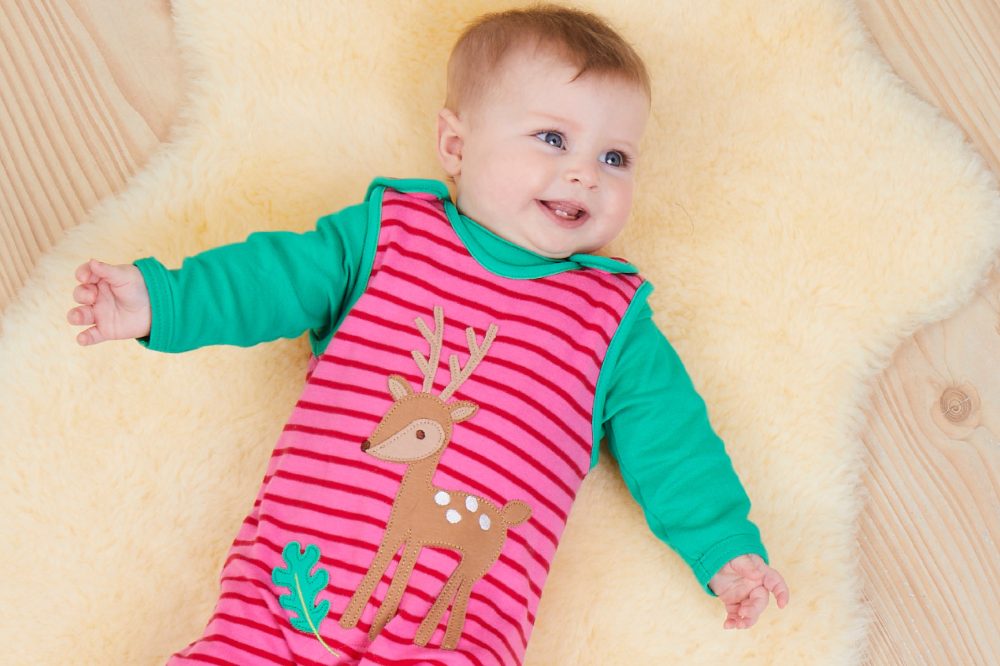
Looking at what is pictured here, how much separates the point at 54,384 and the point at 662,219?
2.68 ft

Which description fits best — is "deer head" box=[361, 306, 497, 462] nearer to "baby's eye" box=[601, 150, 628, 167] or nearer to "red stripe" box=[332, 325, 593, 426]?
"red stripe" box=[332, 325, 593, 426]

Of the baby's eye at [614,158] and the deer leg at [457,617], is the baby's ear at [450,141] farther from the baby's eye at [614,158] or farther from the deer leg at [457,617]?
the deer leg at [457,617]

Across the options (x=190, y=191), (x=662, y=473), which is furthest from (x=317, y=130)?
(x=662, y=473)

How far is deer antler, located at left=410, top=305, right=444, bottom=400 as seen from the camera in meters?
1.17

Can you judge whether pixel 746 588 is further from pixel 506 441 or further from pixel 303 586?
pixel 303 586

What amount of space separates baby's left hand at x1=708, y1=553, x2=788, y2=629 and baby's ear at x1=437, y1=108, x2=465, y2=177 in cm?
58

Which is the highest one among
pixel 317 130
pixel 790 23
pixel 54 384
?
pixel 790 23

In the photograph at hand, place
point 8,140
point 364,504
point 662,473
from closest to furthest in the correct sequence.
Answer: point 364,504, point 662,473, point 8,140

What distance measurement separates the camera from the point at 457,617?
1128 mm

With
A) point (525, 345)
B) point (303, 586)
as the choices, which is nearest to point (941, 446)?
point (525, 345)

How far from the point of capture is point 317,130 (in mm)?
1388

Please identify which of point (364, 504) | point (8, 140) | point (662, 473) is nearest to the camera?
point (364, 504)

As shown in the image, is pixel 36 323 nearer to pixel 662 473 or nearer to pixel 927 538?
pixel 662 473

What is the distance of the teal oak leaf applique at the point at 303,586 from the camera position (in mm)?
1101
